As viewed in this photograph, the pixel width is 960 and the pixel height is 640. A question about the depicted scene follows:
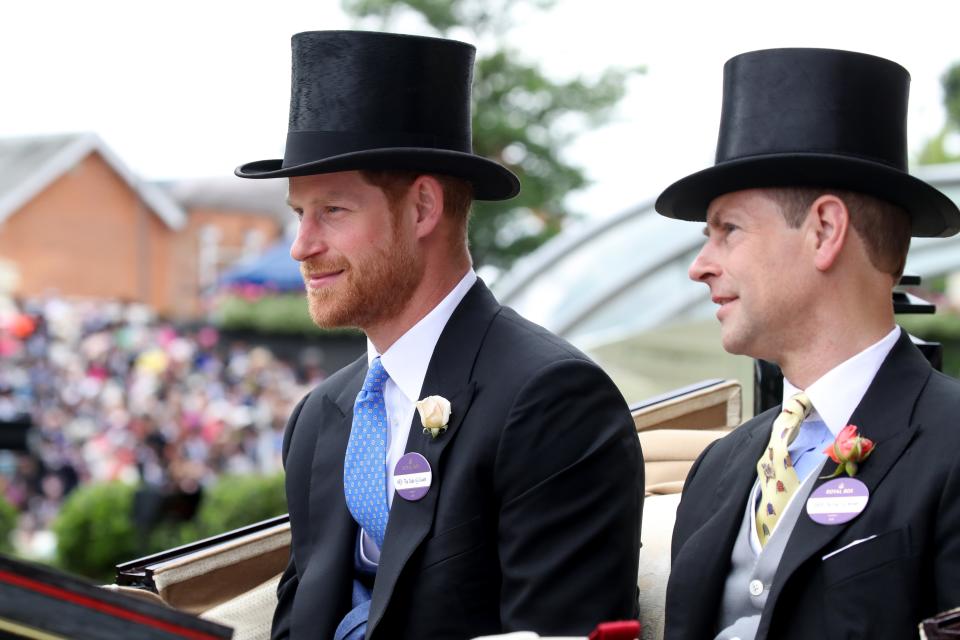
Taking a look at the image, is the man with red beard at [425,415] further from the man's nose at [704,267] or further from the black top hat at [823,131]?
the black top hat at [823,131]

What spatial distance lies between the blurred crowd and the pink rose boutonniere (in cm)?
1146

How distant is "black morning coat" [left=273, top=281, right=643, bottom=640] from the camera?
2.48 m

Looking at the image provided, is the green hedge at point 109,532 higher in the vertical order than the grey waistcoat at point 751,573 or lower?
lower

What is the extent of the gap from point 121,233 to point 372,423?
41.7 metres

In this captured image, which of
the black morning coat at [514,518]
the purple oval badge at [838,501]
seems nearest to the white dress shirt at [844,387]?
the purple oval badge at [838,501]

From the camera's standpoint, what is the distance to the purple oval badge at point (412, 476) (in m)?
2.61

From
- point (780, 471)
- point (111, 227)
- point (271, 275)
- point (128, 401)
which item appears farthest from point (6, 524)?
point (111, 227)

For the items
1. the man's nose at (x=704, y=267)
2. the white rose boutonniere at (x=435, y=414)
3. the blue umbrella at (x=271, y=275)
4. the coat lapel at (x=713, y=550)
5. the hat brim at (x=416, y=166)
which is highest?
the blue umbrella at (x=271, y=275)

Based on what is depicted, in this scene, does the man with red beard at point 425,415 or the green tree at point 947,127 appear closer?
the man with red beard at point 425,415

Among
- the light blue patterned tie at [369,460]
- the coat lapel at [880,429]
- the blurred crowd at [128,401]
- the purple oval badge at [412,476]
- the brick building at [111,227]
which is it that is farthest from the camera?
the brick building at [111,227]

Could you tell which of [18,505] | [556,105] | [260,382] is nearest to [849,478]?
[18,505]

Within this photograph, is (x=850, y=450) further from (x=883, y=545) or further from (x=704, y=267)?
(x=704, y=267)

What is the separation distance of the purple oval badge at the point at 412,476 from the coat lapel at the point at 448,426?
0.04 ft

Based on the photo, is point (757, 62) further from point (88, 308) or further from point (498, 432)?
point (88, 308)
